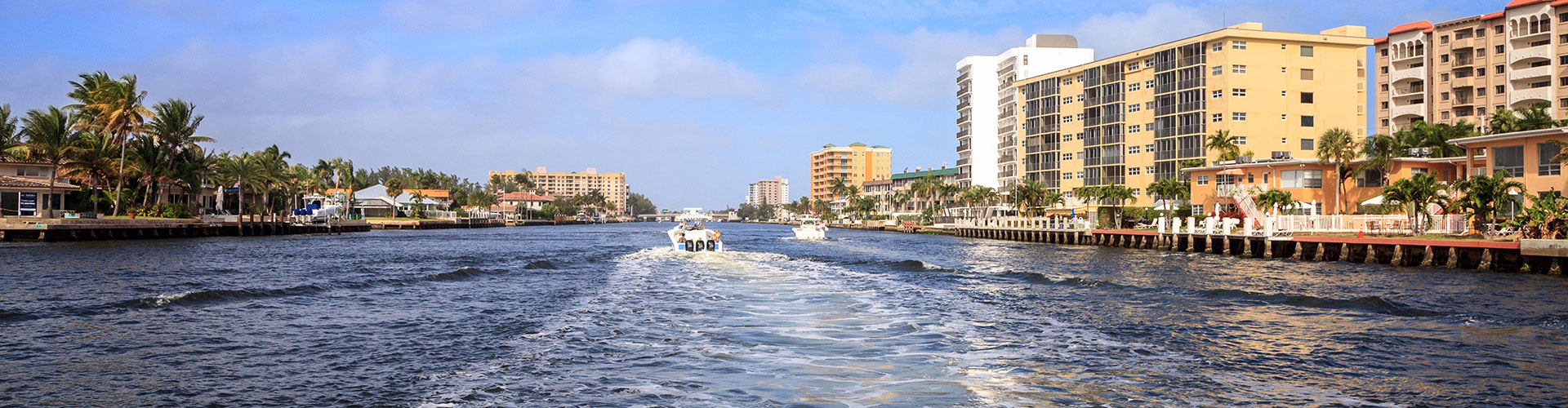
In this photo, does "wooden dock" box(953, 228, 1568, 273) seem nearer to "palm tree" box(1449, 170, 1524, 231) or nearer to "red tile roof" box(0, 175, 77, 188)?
"palm tree" box(1449, 170, 1524, 231)

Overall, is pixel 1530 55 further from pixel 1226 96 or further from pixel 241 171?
pixel 241 171

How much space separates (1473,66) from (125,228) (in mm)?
130423

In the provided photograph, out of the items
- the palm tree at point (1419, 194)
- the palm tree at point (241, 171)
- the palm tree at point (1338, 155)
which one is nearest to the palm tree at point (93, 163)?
the palm tree at point (241, 171)

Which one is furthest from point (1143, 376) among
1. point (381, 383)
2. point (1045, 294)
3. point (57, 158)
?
point (57, 158)

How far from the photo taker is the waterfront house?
66875 mm

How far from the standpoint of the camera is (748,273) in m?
35.2

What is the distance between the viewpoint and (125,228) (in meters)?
66.8

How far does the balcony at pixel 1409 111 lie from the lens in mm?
117125

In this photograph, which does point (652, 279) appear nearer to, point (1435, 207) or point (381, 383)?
point (381, 383)

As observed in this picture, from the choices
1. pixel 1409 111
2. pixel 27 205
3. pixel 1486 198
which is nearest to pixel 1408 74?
pixel 1409 111

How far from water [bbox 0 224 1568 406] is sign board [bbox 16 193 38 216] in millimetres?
41607

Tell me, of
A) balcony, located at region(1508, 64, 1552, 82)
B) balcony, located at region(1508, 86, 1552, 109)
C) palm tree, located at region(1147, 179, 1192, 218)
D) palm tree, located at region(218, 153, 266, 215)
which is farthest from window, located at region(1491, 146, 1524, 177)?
palm tree, located at region(218, 153, 266, 215)

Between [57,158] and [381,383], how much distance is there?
250 feet

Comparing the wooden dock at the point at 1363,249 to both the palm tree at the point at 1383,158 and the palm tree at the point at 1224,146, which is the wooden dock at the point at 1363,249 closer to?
the palm tree at the point at 1383,158
